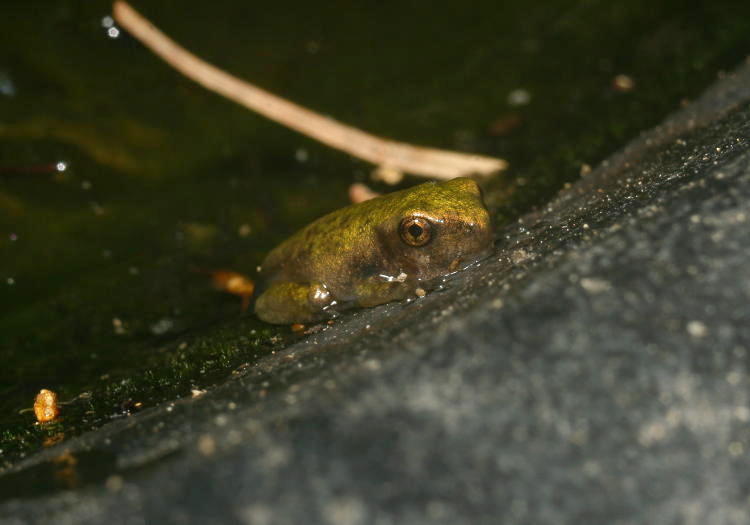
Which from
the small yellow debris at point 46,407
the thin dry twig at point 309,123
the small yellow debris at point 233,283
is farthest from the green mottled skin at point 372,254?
the thin dry twig at point 309,123

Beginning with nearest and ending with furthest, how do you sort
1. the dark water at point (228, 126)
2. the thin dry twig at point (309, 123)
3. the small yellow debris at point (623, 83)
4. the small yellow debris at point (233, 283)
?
1. the dark water at point (228, 126)
2. the small yellow debris at point (233, 283)
3. the thin dry twig at point (309, 123)
4. the small yellow debris at point (623, 83)

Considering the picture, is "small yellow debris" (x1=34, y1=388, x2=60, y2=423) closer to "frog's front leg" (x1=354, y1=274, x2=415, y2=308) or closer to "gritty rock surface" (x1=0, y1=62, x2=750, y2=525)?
"gritty rock surface" (x1=0, y1=62, x2=750, y2=525)

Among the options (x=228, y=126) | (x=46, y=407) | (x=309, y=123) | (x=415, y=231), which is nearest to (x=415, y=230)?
(x=415, y=231)

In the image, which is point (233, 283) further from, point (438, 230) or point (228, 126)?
point (228, 126)

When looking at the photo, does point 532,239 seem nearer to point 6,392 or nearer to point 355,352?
point 355,352

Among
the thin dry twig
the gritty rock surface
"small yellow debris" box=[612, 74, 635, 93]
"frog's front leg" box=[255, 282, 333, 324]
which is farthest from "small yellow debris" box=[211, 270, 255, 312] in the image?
"small yellow debris" box=[612, 74, 635, 93]

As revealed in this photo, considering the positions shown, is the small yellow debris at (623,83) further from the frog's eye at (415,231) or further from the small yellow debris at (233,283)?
the small yellow debris at (233,283)

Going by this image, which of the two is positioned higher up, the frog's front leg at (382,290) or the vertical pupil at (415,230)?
the vertical pupil at (415,230)

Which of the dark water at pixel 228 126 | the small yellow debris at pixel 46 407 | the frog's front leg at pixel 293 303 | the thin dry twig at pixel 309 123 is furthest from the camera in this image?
the thin dry twig at pixel 309 123
